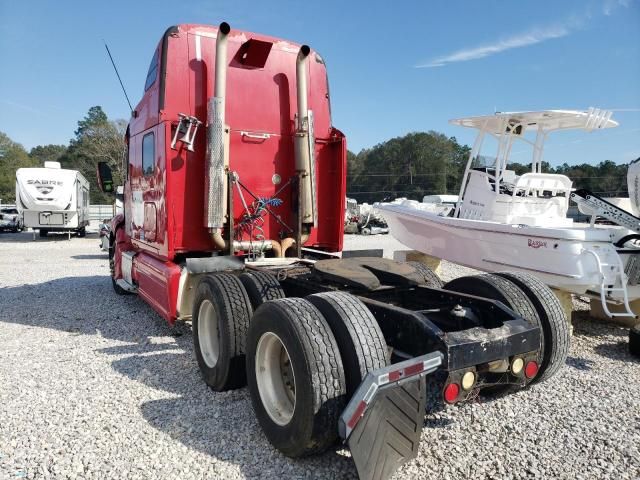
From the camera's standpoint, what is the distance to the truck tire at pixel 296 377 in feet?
8.51

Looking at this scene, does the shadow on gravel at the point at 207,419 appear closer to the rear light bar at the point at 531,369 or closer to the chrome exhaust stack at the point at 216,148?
the rear light bar at the point at 531,369

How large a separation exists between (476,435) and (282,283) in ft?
7.04

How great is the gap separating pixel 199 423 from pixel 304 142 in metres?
3.28

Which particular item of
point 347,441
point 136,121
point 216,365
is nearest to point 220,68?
point 136,121

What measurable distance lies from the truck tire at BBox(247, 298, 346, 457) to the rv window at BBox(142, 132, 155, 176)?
3.23 metres

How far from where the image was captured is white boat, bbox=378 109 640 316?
5.62 meters

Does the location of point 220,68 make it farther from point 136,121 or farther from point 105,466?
point 105,466

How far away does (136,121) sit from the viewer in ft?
20.9

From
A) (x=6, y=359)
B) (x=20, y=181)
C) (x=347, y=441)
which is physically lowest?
(x=6, y=359)

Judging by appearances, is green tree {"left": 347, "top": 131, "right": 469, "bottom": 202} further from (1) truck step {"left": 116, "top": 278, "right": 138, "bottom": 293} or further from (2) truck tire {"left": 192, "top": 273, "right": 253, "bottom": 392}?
(2) truck tire {"left": 192, "top": 273, "right": 253, "bottom": 392}

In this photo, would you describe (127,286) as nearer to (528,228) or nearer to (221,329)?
(221,329)

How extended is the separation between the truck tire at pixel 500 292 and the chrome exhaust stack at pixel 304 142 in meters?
2.13

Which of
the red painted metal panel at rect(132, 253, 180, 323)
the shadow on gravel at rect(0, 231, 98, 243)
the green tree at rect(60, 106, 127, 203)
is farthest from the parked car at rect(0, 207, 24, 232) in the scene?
the red painted metal panel at rect(132, 253, 180, 323)

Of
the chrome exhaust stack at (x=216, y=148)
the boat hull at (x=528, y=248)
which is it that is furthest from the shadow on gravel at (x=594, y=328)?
the chrome exhaust stack at (x=216, y=148)
